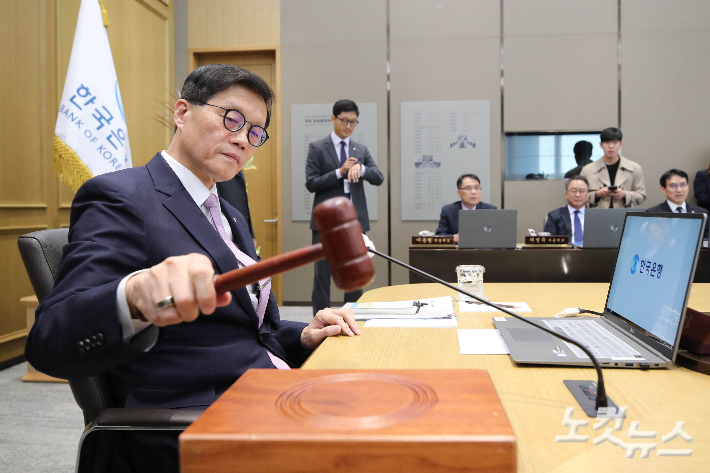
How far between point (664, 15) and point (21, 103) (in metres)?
5.39

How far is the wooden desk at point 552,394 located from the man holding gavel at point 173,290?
0.57ft

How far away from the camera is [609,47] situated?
192 inches

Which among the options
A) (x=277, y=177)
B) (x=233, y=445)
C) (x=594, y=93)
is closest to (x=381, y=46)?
(x=277, y=177)

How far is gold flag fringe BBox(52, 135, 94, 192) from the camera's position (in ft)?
10.6

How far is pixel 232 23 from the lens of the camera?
17.1 ft

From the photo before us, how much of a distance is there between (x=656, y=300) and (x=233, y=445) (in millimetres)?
849

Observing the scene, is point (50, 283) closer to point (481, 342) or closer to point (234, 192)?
point (481, 342)

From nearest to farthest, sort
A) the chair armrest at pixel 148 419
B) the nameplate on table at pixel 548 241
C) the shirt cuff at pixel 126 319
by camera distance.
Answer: the shirt cuff at pixel 126 319 → the chair armrest at pixel 148 419 → the nameplate on table at pixel 548 241

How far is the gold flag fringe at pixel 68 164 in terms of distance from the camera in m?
3.23

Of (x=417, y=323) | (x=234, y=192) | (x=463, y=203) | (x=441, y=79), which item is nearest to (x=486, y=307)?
(x=417, y=323)

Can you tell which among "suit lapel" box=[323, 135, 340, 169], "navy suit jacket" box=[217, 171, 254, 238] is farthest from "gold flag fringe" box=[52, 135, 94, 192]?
"suit lapel" box=[323, 135, 340, 169]

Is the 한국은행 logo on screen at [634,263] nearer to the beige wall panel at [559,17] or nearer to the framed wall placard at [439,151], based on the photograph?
the framed wall placard at [439,151]

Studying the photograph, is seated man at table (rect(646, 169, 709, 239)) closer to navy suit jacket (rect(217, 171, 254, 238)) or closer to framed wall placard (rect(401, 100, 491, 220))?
framed wall placard (rect(401, 100, 491, 220))

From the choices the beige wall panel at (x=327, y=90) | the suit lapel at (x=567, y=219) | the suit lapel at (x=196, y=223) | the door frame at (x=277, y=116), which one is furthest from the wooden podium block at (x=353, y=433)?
the door frame at (x=277, y=116)
